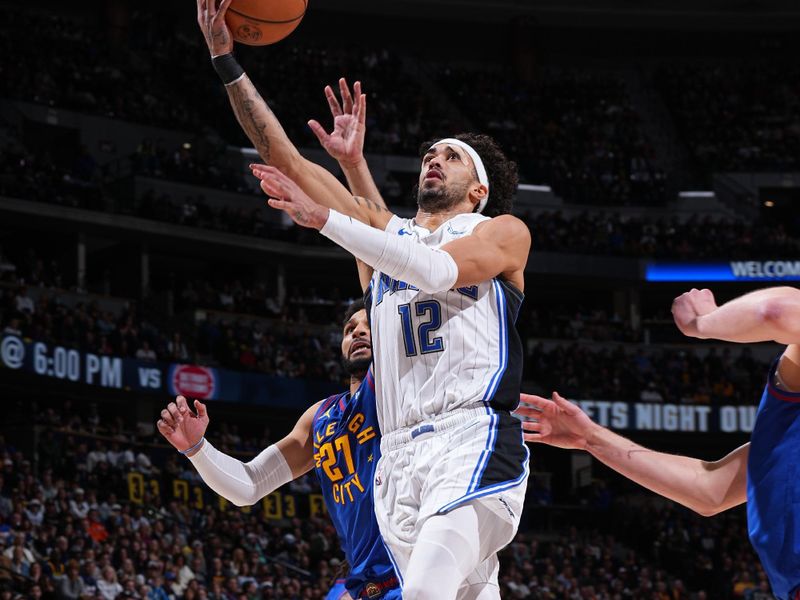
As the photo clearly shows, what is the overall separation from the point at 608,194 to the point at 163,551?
22588 mm

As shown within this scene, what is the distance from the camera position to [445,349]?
176 inches

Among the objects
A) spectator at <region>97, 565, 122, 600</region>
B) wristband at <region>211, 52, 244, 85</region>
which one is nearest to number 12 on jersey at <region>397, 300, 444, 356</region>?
wristband at <region>211, 52, 244, 85</region>

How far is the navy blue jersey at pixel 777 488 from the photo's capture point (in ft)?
11.3

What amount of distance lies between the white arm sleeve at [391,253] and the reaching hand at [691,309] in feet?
3.11

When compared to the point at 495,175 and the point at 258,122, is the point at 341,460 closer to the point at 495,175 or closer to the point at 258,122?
the point at 495,175

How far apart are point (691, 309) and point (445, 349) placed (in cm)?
116

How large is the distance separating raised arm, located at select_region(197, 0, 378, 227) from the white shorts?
1.30 m

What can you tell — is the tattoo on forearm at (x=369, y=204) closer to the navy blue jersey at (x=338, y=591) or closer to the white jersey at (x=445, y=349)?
the white jersey at (x=445, y=349)

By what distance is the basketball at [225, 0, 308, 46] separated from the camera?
5.39 metres

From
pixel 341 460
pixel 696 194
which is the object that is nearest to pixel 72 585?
pixel 341 460

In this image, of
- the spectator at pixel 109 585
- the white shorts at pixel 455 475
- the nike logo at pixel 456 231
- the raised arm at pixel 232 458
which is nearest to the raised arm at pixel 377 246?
the nike logo at pixel 456 231

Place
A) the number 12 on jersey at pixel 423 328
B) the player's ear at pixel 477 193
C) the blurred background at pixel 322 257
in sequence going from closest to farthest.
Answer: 1. the number 12 on jersey at pixel 423 328
2. the player's ear at pixel 477 193
3. the blurred background at pixel 322 257

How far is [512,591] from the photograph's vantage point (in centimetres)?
2069

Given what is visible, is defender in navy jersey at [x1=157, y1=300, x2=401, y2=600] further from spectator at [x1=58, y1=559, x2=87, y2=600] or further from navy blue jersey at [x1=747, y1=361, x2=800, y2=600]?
spectator at [x1=58, y1=559, x2=87, y2=600]
